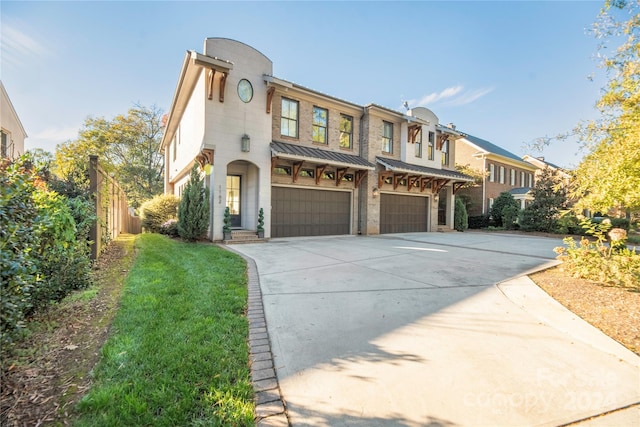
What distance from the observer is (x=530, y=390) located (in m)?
2.19

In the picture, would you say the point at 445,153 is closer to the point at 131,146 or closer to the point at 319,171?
the point at 319,171

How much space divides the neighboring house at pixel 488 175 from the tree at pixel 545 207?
4.19m

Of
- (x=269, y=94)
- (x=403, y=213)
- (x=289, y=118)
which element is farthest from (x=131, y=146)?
(x=403, y=213)

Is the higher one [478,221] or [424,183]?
[424,183]

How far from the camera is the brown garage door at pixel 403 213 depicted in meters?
15.7

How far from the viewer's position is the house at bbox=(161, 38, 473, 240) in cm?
1045

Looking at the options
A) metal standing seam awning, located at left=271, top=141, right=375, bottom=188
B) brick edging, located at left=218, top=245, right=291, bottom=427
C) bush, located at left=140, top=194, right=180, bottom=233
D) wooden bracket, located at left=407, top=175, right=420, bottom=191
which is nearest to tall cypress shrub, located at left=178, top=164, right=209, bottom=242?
metal standing seam awning, located at left=271, top=141, right=375, bottom=188

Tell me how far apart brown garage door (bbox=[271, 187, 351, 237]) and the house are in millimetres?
45

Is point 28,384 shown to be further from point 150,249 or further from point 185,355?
point 150,249

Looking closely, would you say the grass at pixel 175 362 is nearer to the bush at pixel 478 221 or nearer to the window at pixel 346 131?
the window at pixel 346 131

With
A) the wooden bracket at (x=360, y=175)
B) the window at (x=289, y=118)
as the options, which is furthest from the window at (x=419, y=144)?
the window at (x=289, y=118)

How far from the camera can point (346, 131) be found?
561 inches

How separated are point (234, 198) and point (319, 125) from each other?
16.6ft

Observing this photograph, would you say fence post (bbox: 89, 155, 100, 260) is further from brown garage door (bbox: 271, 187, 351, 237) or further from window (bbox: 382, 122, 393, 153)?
window (bbox: 382, 122, 393, 153)
